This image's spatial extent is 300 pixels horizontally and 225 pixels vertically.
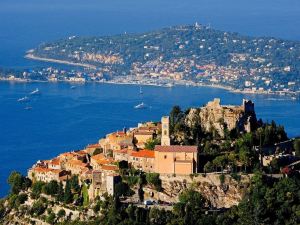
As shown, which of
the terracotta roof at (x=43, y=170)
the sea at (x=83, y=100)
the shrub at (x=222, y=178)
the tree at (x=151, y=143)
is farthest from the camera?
the sea at (x=83, y=100)

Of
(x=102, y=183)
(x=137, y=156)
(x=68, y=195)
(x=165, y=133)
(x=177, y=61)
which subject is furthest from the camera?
(x=177, y=61)

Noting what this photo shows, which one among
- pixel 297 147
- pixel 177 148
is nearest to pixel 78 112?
pixel 297 147

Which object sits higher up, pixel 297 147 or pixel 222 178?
pixel 297 147

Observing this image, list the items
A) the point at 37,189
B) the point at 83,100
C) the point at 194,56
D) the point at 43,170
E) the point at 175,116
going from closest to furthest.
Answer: the point at 37,189 → the point at 43,170 → the point at 175,116 → the point at 83,100 → the point at 194,56

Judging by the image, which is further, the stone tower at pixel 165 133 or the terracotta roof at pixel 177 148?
the stone tower at pixel 165 133

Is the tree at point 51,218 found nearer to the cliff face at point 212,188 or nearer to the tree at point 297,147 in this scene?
the cliff face at point 212,188

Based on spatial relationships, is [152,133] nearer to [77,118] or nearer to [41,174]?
[41,174]

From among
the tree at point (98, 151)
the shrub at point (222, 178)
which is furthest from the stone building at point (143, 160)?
the tree at point (98, 151)

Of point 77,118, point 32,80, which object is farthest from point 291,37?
point 77,118

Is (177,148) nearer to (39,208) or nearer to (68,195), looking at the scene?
(68,195)
